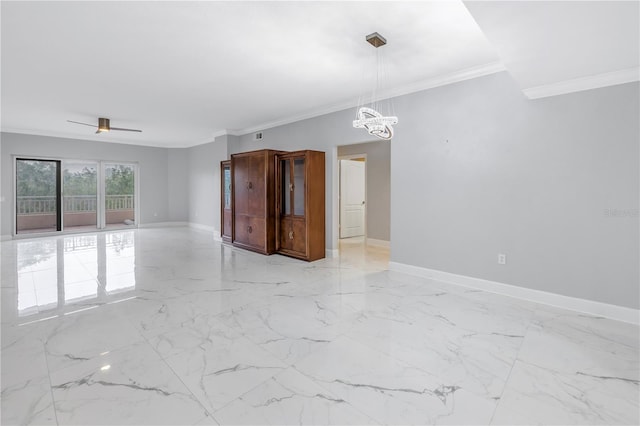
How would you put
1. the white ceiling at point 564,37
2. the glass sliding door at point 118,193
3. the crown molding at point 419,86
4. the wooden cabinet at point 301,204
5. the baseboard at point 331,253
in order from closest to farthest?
the white ceiling at point 564,37 → the crown molding at point 419,86 → the wooden cabinet at point 301,204 → the baseboard at point 331,253 → the glass sliding door at point 118,193

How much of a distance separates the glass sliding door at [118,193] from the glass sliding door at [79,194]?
31 cm

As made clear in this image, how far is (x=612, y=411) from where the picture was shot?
176 cm

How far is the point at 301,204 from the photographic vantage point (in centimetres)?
567

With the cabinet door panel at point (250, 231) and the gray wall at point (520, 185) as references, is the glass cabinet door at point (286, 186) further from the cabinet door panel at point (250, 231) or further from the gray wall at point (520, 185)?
the gray wall at point (520, 185)

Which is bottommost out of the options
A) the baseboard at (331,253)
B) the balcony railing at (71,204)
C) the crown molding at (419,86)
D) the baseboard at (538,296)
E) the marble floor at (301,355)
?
the marble floor at (301,355)

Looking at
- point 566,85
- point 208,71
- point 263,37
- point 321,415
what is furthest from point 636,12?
point 208,71

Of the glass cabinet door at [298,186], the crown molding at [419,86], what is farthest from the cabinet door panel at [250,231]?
the crown molding at [419,86]

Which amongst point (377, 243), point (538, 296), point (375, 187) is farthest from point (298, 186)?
point (538, 296)

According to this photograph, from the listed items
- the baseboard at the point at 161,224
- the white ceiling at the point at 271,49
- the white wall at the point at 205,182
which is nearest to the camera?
the white ceiling at the point at 271,49

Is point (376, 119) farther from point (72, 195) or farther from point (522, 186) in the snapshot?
point (72, 195)

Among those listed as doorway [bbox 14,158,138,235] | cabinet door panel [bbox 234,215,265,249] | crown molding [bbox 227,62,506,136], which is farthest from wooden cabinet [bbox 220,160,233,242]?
doorway [bbox 14,158,138,235]

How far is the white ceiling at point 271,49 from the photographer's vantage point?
249 cm

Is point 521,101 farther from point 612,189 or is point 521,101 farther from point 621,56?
point 612,189

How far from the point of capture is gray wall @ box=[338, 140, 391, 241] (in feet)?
22.6
